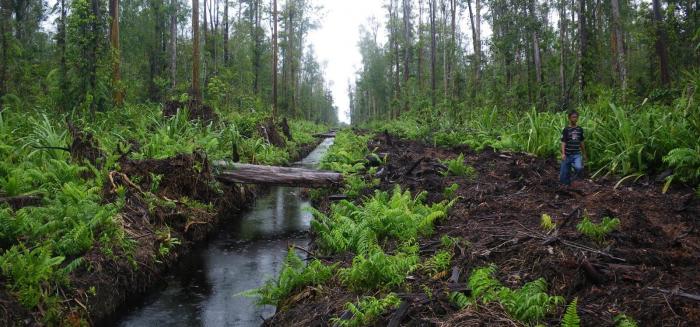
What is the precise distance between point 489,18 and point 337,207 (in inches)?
1195

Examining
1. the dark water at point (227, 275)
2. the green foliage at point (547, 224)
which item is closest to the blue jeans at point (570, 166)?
the green foliage at point (547, 224)

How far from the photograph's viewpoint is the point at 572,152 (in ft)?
25.0

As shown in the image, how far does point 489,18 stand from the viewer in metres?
34.0

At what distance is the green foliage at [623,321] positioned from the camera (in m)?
2.79

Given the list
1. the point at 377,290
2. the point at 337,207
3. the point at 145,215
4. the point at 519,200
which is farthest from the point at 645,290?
the point at 145,215

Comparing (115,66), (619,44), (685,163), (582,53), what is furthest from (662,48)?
(115,66)

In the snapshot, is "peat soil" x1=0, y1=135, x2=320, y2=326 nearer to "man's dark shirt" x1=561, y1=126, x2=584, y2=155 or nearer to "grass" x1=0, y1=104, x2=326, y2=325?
"grass" x1=0, y1=104, x2=326, y2=325

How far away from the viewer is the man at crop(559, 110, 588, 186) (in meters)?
7.57

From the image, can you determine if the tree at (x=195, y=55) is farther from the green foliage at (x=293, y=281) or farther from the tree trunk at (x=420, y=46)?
the tree trunk at (x=420, y=46)

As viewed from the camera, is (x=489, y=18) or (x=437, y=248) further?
(x=489, y=18)

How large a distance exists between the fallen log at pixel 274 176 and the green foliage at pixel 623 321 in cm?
732

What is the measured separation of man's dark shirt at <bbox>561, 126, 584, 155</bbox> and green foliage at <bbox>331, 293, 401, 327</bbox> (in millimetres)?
5201

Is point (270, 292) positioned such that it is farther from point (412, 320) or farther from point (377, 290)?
point (412, 320)

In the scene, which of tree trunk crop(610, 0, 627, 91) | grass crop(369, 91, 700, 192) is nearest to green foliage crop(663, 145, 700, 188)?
grass crop(369, 91, 700, 192)
